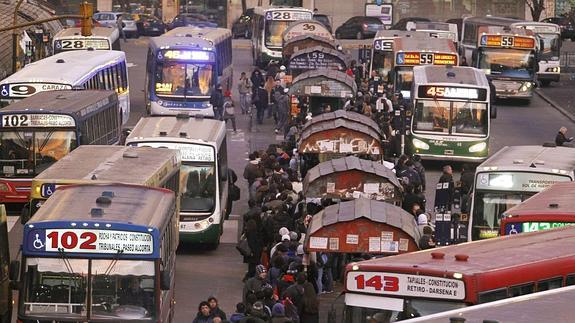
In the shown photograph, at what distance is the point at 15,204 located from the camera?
1350 inches

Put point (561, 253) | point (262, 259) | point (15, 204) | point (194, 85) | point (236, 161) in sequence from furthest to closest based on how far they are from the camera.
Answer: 1. point (194, 85)
2. point (236, 161)
3. point (15, 204)
4. point (262, 259)
5. point (561, 253)

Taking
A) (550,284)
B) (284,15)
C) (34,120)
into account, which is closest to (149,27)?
(284,15)

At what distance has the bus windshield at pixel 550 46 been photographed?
208 feet

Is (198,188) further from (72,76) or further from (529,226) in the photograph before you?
(72,76)

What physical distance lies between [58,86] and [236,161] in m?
5.78

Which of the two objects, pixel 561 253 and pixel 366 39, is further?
pixel 366 39

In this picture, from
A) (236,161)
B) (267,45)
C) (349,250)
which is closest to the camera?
(349,250)

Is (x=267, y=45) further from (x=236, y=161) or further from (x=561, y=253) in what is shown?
(x=561, y=253)

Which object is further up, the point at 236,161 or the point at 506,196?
the point at 506,196

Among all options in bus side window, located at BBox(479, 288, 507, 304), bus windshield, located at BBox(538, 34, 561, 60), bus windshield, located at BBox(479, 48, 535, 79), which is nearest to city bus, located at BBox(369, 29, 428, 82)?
bus windshield, located at BBox(479, 48, 535, 79)

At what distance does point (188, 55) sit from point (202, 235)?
1607cm

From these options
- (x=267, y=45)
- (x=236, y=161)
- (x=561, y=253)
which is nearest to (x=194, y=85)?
(x=236, y=161)

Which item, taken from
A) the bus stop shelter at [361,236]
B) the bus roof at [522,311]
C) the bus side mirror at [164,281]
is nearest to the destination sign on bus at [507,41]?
the bus stop shelter at [361,236]

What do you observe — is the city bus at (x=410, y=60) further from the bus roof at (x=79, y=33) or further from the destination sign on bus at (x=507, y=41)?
the bus roof at (x=79, y=33)
